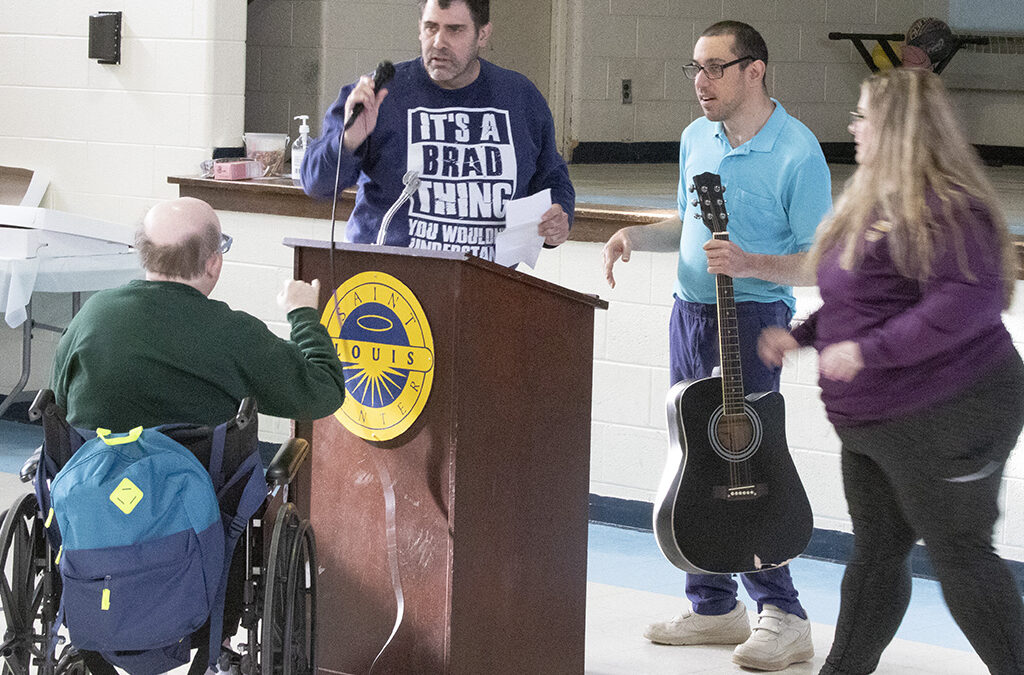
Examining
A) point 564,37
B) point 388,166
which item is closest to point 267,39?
point 564,37

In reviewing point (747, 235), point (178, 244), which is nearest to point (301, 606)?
point (178, 244)

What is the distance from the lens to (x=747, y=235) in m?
2.99

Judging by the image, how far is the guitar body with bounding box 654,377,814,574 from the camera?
9.51 feet

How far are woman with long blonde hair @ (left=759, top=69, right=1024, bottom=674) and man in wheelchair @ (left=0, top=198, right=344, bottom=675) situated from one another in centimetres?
91

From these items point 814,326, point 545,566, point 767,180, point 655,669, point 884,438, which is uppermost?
point 767,180

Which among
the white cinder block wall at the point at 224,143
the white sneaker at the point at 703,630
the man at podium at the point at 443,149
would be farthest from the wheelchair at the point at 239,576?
the white cinder block wall at the point at 224,143

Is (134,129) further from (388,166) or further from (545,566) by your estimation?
(545,566)

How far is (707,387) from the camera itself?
2.91 meters

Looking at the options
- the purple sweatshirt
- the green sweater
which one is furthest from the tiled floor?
the green sweater

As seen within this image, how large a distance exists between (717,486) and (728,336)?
322 millimetres

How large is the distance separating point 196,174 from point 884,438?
9.97ft

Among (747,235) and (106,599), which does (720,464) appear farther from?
(106,599)

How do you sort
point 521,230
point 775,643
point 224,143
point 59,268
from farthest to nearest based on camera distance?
1. point 224,143
2. point 59,268
3. point 775,643
4. point 521,230

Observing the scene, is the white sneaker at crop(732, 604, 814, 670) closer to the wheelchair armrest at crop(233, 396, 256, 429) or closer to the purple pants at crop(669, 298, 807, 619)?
the purple pants at crop(669, 298, 807, 619)
